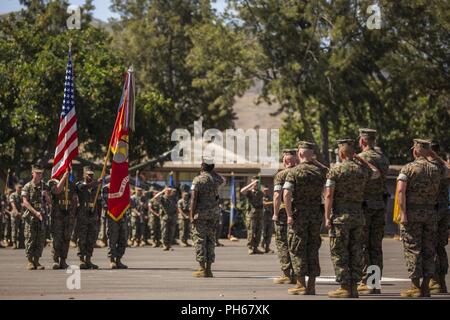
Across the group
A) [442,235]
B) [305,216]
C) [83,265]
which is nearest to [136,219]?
[83,265]

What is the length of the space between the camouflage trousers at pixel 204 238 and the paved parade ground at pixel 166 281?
41cm

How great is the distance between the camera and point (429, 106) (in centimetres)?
5316

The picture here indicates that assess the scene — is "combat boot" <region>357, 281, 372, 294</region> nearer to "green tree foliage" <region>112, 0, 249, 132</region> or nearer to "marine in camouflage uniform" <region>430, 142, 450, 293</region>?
"marine in camouflage uniform" <region>430, 142, 450, 293</region>

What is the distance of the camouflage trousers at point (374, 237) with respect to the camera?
51.3ft

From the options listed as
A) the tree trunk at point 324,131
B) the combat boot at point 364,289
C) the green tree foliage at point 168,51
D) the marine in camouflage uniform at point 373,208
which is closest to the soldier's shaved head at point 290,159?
the marine in camouflage uniform at point 373,208

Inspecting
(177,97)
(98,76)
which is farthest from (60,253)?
(177,97)

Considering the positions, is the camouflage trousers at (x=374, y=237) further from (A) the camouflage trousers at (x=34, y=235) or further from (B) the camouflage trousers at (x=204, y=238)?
(A) the camouflage trousers at (x=34, y=235)

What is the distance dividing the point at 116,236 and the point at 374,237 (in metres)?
6.42

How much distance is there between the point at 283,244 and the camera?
56.1 ft

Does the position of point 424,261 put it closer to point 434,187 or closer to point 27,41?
point 434,187

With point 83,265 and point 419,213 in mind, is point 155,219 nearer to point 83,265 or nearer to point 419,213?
point 83,265

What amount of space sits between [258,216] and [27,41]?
23312 mm

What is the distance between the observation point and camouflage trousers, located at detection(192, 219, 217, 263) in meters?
18.3

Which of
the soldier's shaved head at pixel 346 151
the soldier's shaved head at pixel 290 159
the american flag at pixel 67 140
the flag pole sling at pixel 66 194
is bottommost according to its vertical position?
the flag pole sling at pixel 66 194
